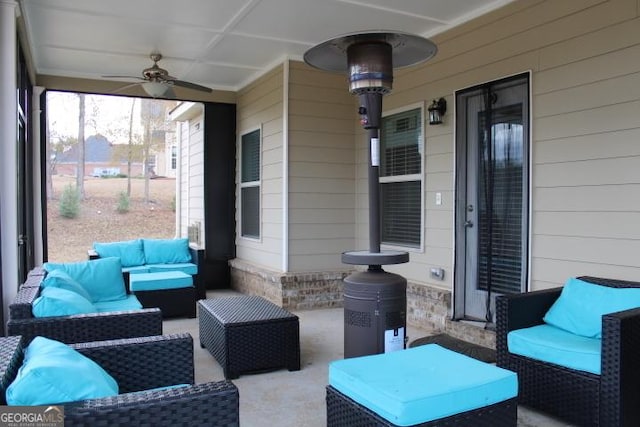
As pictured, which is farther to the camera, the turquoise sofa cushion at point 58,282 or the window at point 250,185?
the window at point 250,185

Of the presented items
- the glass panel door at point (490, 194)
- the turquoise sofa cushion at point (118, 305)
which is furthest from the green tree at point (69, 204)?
the glass panel door at point (490, 194)

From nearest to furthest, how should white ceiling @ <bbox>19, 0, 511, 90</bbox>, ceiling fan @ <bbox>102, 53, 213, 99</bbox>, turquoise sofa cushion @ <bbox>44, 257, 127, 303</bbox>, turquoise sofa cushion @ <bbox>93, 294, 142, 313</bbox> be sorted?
turquoise sofa cushion @ <bbox>93, 294, 142, 313</bbox>, turquoise sofa cushion @ <bbox>44, 257, 127, 303</bbox>, white ceiling @ <bbox>19, 0, 511, 90</bbox>, ceiling fan @ <bbox>102, 53, 213, 99</bbox>

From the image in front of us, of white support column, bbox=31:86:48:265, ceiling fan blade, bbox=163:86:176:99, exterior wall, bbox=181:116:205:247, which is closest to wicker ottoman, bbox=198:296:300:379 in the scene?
ceiling fan blade, bbox=163:86:176:99

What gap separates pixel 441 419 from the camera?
1.85 meters

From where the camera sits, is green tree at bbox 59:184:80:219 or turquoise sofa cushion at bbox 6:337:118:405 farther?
green tree at bbox 59:184:80:219

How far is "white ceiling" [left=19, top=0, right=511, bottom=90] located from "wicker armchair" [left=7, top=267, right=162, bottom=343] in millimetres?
2563

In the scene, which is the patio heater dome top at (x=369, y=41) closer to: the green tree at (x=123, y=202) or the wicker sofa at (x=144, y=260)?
the wicker sofa at (x=144, y=260)

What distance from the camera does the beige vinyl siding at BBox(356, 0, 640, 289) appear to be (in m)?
3.19

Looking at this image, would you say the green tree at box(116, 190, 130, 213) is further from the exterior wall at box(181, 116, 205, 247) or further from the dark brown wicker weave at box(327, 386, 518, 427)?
the dark brown wicker weave at box(327, 386, 518, 427)

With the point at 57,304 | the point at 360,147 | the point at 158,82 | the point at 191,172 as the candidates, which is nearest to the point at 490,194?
the point at 360,147

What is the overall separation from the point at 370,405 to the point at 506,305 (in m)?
1.35

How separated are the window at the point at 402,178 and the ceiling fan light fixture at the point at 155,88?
238cm

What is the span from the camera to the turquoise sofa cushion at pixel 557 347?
2523mm

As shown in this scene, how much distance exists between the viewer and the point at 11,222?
3.55 metres
